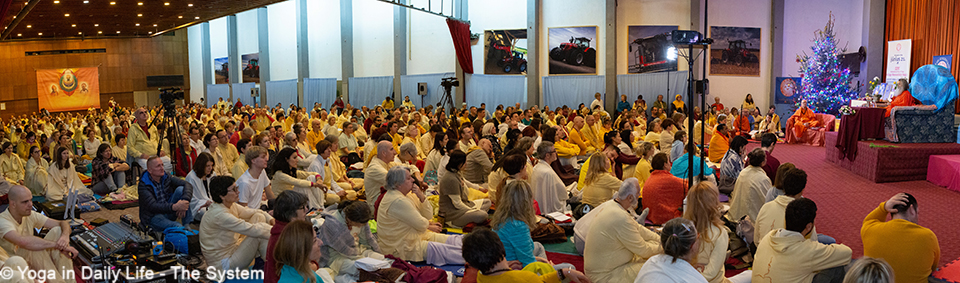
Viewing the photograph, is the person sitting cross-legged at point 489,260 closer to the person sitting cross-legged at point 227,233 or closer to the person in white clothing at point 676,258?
the person in white clothing at point 676,258

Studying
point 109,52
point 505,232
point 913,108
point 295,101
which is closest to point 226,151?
point 505,232

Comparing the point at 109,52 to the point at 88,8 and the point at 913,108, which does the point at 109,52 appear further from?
the point at 913,108

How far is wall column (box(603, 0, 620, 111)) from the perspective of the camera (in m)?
18.5

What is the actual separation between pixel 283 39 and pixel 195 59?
29.7ft

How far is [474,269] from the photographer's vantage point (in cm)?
337

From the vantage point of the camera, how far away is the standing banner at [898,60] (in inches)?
594

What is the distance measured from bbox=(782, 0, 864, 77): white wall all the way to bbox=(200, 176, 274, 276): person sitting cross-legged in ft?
56.7

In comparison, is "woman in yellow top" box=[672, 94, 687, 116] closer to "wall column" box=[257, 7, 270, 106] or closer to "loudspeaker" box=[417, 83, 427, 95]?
"loudspeaker" box=[417, 83, 427, 95]

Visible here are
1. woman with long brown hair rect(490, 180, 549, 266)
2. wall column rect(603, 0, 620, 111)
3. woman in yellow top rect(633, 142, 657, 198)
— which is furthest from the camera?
wall column rect(603, 0, 620, 111)

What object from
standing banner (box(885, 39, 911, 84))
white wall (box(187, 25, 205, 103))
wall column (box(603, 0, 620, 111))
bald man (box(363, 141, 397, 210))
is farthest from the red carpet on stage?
white wall (box(187, 25, 205, 103))

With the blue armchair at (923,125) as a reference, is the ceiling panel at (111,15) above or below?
above

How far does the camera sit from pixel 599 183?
21.1 feet

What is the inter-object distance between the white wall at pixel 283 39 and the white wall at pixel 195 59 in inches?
276

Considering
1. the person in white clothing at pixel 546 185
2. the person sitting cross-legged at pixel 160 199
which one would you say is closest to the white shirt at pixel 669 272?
the person in white clothing at pixel 546 185
